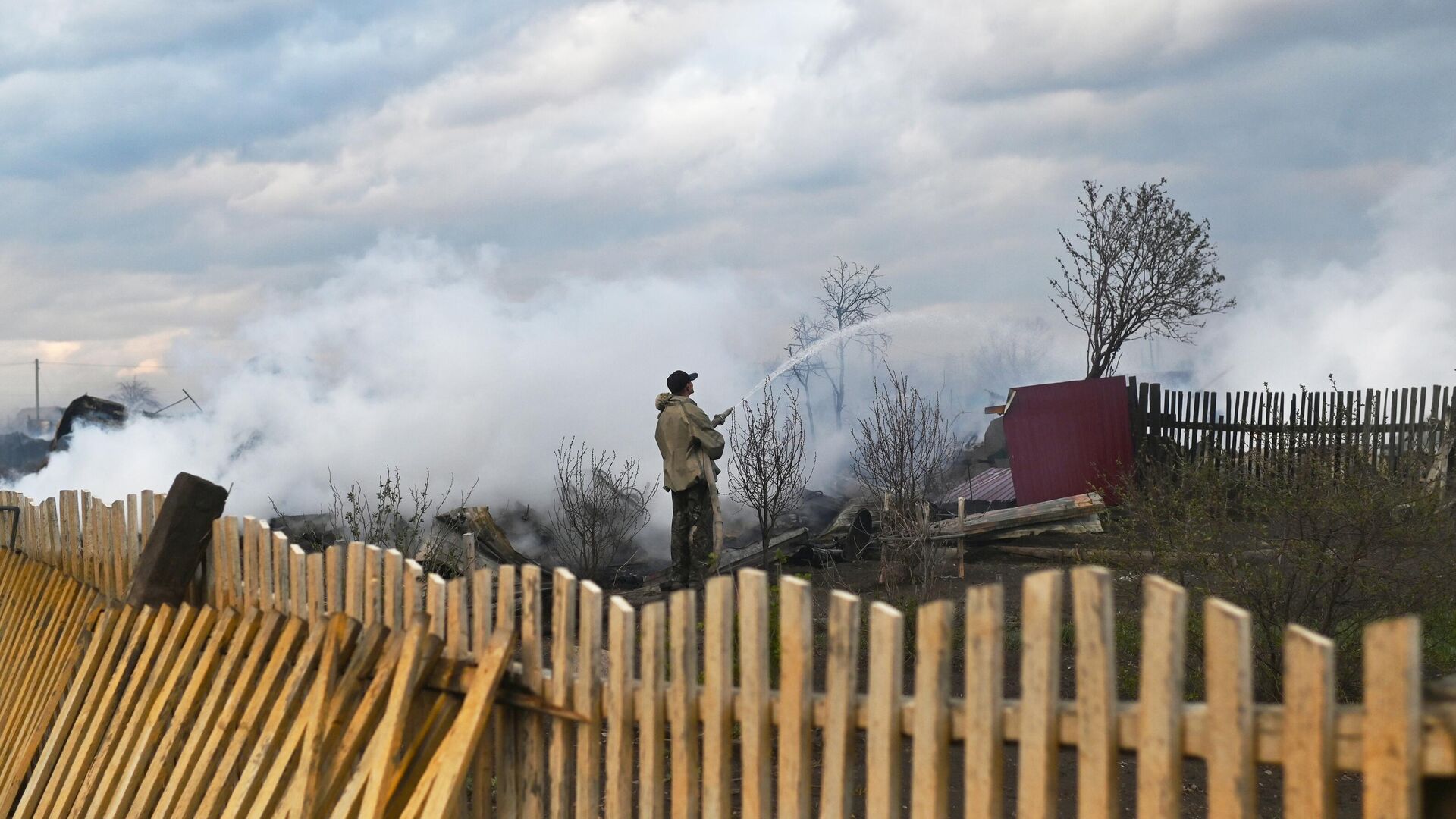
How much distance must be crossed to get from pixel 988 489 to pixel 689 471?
8.87 metres

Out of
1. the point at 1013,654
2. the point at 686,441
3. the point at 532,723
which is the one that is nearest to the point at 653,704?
the point at 532,723

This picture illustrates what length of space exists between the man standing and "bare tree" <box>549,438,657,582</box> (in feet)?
3.91

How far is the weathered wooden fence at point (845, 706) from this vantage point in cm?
189

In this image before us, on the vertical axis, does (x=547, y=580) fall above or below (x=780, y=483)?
below

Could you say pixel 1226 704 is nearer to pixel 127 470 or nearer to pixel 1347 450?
pixel 1347 450

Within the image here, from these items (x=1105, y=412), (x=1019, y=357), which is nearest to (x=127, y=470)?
(x=1105, y=412)

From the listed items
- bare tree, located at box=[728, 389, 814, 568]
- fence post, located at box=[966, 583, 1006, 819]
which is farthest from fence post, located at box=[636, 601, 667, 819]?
bare tree, located at box=[728, 389, 814, 568]

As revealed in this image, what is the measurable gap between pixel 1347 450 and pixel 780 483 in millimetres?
4882

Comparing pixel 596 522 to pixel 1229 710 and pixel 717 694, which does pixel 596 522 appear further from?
pixel 1229 710

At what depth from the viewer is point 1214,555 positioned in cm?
689

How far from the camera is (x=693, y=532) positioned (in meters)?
11.1

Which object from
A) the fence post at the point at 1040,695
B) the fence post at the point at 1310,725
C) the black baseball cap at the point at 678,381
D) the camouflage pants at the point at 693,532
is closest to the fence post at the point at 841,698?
the fence post at the point at 1040,695

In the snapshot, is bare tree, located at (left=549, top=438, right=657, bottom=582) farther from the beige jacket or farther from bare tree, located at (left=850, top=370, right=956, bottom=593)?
bare tree, located at (left=850, top=370, right=956, bottom=593)

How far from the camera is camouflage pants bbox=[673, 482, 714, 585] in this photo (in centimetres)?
1101
